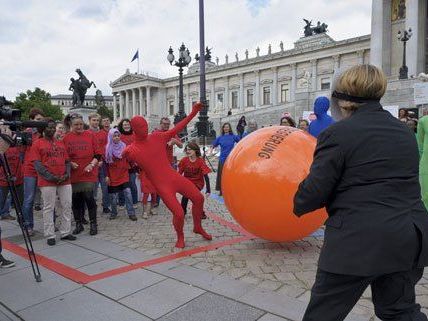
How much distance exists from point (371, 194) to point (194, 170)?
512cm

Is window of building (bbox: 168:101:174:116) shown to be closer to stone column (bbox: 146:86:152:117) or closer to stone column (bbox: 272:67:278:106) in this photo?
stone column (bbox: 146:86:152:117)

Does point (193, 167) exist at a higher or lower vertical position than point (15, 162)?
lower

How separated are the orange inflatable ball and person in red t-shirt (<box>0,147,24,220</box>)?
4457 millimetres

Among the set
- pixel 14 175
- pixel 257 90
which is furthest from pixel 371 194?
pixel 257 90

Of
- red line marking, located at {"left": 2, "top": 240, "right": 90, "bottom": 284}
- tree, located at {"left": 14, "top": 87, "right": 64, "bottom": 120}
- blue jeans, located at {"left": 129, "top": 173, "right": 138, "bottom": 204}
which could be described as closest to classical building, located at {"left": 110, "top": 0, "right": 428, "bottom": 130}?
tree, located at {"left": 14, "top": 87, "right": 64, "bottom": 120}

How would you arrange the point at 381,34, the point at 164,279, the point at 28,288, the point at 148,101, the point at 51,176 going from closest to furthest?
the point at 28,288 → the point at 164,279 → the point at 51,176 → the point at 381,34 → the point at 148,101

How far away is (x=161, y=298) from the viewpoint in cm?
387

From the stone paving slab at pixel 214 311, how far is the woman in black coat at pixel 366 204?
138 centimetres

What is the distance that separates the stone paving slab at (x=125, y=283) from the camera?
4039 mm

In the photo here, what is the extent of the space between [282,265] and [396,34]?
3946 centimetres

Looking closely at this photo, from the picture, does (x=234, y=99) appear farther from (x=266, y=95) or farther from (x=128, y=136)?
(x=128, y=136)

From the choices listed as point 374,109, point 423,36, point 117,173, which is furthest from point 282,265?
point 423,36

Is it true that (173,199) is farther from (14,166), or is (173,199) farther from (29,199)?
(14,166)

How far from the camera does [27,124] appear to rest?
12.6 ft
